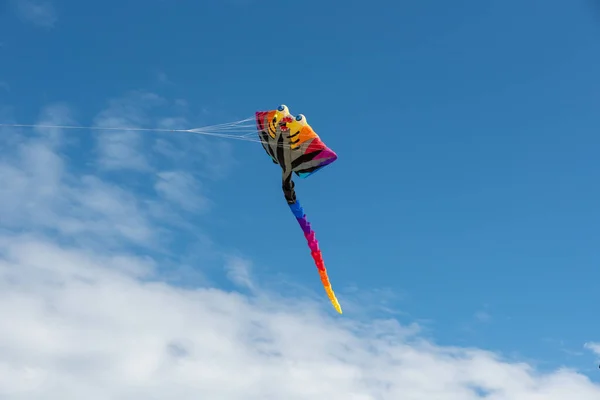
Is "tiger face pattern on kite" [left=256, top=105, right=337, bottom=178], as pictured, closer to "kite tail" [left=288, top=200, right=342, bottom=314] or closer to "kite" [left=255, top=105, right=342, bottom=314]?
"kite" [left=255, top=105, right=342, bottom=314]

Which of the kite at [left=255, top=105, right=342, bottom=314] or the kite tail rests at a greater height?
the kite at [left=255, top=105, right=342, bottom=314]

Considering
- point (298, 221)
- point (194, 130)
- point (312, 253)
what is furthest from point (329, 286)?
point (194, 130)

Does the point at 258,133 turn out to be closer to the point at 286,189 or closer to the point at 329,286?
the point at 286,189

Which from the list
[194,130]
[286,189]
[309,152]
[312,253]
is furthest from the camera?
[312,253]

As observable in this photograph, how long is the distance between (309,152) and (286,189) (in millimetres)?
3334

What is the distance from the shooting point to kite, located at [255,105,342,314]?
3291cm

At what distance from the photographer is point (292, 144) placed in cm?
3356

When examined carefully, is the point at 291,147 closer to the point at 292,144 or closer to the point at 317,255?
the point at 292,144

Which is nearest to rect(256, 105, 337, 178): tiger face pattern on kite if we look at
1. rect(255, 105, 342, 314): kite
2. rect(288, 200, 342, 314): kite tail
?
rect(255, 105, 342, 314): kite

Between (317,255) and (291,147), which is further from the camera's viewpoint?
(317,255)

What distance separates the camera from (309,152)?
1299 inches

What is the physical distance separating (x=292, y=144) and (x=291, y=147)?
6.8 inches

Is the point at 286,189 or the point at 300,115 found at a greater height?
the point at 300,115

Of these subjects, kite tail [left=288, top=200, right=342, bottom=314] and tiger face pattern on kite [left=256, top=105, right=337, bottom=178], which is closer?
tiger face pattern on kite [left=256, top=105, right=337, bottom=178]
